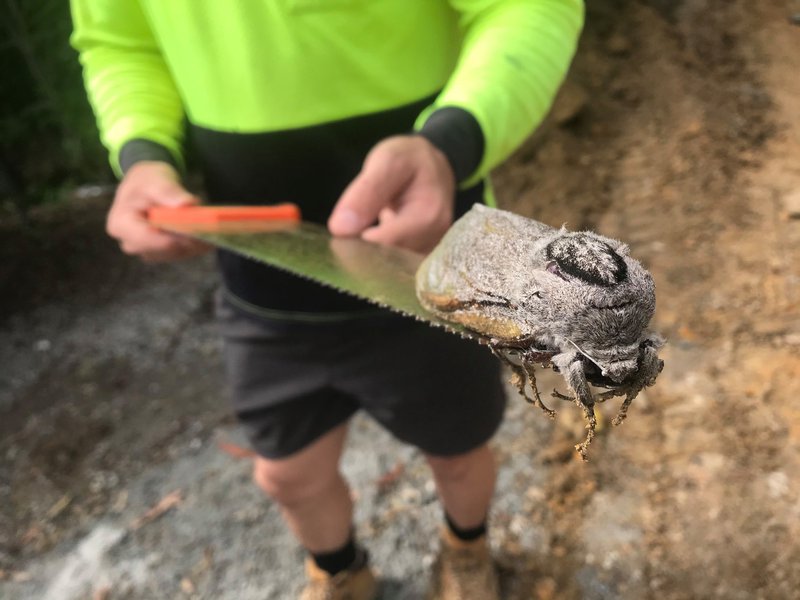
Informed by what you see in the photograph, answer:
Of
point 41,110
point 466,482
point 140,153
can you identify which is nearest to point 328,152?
point 140,153

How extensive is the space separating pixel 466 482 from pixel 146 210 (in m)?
0.96

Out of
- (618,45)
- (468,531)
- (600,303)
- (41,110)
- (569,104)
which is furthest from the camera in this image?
(41,110)

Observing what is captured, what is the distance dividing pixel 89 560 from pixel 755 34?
10.7 ft

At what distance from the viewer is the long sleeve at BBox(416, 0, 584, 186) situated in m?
1.12

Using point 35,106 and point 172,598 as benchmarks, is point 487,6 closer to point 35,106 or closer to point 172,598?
A: point 172,598

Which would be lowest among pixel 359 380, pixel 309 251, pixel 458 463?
pixel 458 463

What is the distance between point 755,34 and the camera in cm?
281

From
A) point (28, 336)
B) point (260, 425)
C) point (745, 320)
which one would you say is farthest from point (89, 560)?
point (745, 320)

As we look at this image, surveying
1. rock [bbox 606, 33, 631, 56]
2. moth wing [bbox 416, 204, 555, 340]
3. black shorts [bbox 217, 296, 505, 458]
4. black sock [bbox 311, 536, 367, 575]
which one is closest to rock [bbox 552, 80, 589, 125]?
rock [bbox 606, 33, 631, 56]

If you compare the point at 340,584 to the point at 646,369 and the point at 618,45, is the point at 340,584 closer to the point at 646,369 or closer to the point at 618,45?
the point at 646,369

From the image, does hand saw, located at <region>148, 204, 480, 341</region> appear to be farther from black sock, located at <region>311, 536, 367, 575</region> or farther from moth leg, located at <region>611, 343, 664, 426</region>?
black sock, located at <region>311, 536, 367, 575</region>

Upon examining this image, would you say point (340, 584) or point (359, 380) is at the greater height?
point (359, 380)

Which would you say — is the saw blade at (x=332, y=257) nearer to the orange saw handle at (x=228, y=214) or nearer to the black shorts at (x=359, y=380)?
the orange saw handle at (x=228, y=214)

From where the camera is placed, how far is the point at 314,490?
1.61 metres
